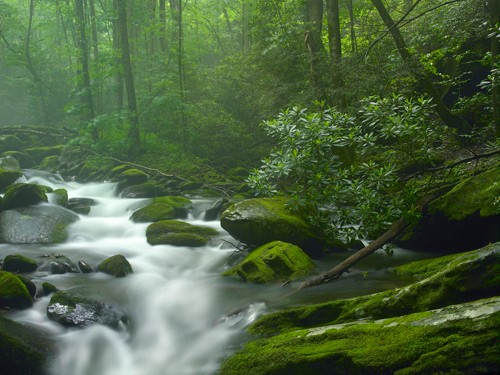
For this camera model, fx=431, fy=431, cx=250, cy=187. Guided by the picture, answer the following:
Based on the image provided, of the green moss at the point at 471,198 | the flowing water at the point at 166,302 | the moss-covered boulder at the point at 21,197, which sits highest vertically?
the moss-covered boulder at the point at 21,197

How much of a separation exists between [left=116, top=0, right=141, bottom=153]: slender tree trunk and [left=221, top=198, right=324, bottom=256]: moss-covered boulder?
12808 millimetres

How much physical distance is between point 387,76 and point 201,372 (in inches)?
A: 336

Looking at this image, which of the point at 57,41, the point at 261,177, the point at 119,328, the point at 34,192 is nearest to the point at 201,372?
the point at 119,328

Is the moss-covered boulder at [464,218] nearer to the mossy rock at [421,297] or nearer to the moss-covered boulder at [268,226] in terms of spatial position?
the moss-covered boulder at [268,226]

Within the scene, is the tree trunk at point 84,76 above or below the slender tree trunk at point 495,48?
above

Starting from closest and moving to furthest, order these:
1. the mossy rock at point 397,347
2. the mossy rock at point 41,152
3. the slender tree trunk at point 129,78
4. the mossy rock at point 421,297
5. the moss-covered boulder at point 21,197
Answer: the mossy rock at point 397,347, the mossy rock at point 421,297, the moss-covered boulder at point 21,197, the slender tree trunk at point 129,78, the mossy rock at point 41,152

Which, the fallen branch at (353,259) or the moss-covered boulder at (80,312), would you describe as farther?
the fallen branch at (353,259)

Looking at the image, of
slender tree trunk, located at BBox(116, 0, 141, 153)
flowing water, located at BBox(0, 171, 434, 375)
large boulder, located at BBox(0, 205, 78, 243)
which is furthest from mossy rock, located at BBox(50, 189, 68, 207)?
slender tree trunk, located at BBox(116, 0, 141, 153)

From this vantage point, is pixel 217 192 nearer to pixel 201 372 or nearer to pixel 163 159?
pixel 163 159

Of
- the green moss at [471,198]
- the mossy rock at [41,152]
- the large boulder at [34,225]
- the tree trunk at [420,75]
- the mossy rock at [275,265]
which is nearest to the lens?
the green moss at [471,198]

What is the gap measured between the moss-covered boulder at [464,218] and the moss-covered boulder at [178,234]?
477cm

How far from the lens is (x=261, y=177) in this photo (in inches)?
307

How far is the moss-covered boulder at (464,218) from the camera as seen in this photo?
7.38 m

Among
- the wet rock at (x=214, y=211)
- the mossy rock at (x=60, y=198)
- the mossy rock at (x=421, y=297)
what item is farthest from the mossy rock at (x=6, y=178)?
the mossy rock at (x=421, y=297)
